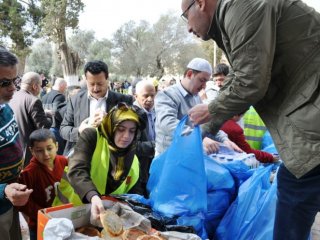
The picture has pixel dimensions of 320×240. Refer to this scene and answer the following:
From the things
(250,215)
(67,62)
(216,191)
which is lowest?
(250,215)

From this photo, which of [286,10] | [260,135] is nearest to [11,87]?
[286,10]

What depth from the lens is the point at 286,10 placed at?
4.74 feet

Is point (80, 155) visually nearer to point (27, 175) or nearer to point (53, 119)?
point (27, 175)

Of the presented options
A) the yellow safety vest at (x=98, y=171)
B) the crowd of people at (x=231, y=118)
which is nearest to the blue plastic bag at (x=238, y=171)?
the crowd of people at (x=231, y=118)

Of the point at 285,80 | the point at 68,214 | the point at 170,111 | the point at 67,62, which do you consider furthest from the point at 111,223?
the point at 67,62

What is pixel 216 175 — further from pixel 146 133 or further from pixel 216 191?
pixel 146 133

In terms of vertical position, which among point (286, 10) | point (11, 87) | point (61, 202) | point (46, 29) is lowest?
point (61, 202)

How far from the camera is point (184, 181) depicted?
2.04m

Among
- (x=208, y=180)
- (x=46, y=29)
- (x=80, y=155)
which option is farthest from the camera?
(x=46, y=29)

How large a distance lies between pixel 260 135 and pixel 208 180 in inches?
68.8

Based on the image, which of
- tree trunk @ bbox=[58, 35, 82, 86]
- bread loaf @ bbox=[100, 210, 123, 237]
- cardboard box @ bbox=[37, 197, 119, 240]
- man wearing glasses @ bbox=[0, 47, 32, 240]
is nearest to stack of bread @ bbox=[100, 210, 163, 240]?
bread loaf @ bbox=[100, 210, 123, 237]

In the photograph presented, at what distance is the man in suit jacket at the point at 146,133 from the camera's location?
3.25 meters

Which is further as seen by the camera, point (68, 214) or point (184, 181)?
point (184, 181)

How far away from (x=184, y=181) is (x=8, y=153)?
3.26 ft
